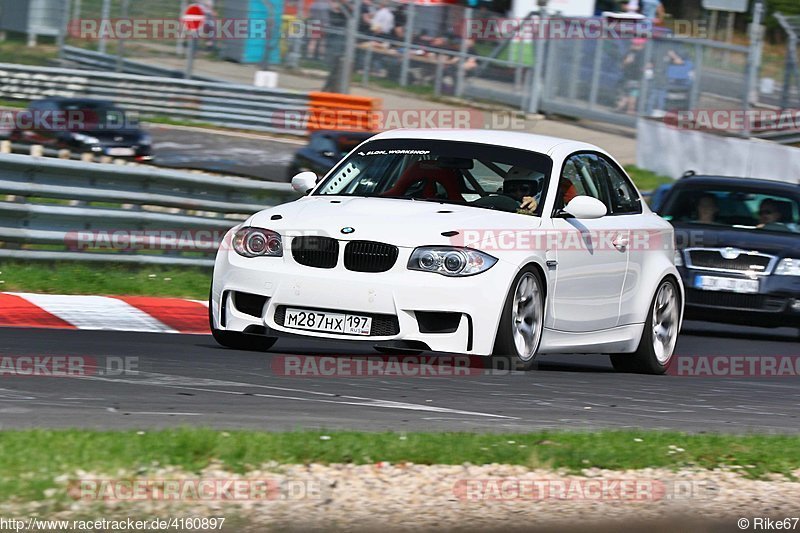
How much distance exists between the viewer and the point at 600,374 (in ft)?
34.6

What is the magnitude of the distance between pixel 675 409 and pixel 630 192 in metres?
2.74

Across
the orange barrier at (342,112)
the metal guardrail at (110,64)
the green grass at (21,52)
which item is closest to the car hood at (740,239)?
the orange barrier at (342,112)

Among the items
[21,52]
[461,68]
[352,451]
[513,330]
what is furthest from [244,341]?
[461,68]

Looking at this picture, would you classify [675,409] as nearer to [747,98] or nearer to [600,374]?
[600,374]

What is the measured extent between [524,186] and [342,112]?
72.2 ft

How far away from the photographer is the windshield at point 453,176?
972 cm

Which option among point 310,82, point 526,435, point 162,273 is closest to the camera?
point 526,435

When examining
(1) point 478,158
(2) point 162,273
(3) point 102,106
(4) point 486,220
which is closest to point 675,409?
(4) point 486,220

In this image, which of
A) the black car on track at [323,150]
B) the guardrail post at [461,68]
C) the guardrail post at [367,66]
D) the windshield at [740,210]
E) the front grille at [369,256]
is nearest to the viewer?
the front grille at [369,256]

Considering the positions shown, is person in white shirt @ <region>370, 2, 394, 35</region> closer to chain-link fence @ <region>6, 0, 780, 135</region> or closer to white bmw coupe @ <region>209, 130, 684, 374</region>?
chain-link fence @ <region>6, 0, 780, 135</region>

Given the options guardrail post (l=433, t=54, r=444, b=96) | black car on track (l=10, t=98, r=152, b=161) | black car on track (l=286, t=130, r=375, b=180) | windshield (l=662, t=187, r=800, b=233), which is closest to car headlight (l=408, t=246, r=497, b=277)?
windshield (l=662, t=187, r=800, b=233)

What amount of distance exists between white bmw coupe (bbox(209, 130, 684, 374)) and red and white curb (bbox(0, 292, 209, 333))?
179 centimetres

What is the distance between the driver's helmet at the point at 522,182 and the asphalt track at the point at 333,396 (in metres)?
1.11

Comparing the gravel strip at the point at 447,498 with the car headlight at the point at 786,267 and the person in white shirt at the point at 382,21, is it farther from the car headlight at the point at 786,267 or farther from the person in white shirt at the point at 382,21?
the person in white shirt at the point at 382,21
